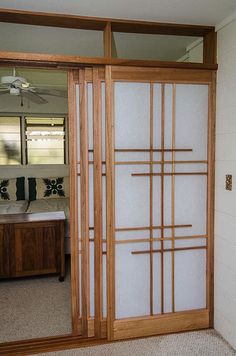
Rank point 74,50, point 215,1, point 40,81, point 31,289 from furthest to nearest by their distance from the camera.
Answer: point 40,81
point 31,289
point 74,50
point 215,1

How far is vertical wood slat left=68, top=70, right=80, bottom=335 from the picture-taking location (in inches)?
95.3

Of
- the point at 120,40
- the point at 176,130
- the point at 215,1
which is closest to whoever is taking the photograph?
the point at 215,1

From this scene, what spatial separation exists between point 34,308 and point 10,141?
10.7 feet

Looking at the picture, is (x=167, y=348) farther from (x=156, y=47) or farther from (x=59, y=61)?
(x=156, y=47)

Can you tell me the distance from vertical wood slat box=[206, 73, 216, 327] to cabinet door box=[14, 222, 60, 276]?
67.5 inches

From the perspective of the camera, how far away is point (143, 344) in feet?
8.00

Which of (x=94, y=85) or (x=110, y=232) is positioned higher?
(x=94, y=85)

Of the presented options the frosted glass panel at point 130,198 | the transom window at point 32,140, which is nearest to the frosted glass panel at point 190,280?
the frosted glass panel at point 130,198

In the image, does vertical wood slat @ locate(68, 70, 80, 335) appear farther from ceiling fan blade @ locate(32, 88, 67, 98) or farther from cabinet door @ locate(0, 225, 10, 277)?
ceiling fan blade @ locate(32, 88, 67, 98)

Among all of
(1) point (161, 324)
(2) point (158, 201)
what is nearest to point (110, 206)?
(2) point (158, 201)

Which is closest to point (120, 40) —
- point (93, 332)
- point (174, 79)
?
point (174, 79)

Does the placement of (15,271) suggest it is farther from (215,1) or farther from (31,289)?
(215,1)

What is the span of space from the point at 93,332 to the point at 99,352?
0.63 feet

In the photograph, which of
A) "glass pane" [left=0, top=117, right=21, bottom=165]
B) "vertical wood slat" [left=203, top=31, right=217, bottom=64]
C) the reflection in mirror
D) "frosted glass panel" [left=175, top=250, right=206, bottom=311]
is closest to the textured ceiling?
"vertical wood slat" [left=203, top=31, right=217, bottom=64]
